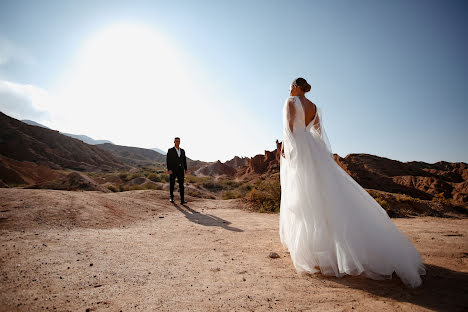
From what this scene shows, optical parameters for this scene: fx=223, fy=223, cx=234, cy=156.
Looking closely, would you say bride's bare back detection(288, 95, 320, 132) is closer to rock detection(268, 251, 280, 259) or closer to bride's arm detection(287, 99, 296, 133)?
bride's arm detection(287, 99, 296, 133)

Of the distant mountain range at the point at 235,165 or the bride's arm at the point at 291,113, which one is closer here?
the bride's arm at the point at 291,113

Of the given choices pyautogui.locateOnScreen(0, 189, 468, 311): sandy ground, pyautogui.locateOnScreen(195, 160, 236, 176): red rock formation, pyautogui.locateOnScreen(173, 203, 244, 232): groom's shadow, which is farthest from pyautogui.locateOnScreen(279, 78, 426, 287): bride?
pyautogui.locateOnScreen(195, 160, 236, 176): red rock formation

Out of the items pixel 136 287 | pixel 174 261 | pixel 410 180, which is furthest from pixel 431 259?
pixel 410 180

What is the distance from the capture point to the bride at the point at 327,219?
2.48 m

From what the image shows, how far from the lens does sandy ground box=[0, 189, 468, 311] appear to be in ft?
6.65

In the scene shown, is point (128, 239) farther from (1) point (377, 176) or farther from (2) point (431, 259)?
(1) point (377, 176)

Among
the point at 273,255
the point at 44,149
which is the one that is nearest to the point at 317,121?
the point at 273,255

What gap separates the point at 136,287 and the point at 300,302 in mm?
1653

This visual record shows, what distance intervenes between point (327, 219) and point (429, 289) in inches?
44.8

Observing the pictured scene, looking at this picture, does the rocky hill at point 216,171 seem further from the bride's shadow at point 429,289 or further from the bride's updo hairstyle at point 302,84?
the bride's shadow at point 429,289

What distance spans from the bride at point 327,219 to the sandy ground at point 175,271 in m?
0.18

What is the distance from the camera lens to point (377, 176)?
1703cm

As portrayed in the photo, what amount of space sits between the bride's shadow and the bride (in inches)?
3.4

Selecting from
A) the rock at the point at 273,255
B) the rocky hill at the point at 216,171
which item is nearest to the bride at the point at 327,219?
the rock at the point at 273,255
